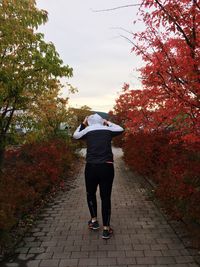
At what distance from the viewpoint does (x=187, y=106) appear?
5105mm

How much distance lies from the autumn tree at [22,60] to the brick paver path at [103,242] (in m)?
3.05

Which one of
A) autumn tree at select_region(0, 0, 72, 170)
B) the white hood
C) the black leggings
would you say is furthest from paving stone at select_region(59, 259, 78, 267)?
autumn tree at select_region(0, 0, 72, 170)

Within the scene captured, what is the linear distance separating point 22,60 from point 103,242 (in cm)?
501

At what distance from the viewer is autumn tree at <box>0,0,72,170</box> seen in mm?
6801

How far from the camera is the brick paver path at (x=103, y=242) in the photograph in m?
4.09

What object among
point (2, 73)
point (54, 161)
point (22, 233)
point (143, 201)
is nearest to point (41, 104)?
point (54, 161)

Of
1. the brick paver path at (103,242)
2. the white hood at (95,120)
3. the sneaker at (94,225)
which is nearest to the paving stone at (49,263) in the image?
the brick paver path at (103,242)

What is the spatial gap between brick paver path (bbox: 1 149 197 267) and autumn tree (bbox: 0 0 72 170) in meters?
3.05

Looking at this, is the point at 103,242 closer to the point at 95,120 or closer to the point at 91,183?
the point at 91,183

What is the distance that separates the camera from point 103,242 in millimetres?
4738

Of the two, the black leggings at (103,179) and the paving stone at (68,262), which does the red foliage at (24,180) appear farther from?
the black leggings at (103,179)

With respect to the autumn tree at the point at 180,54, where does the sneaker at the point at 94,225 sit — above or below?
below

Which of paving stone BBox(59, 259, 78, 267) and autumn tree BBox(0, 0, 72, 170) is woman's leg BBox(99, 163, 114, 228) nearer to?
paving stone BBox(59, 259, 78, 267)

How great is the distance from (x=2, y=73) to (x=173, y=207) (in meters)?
4.65
